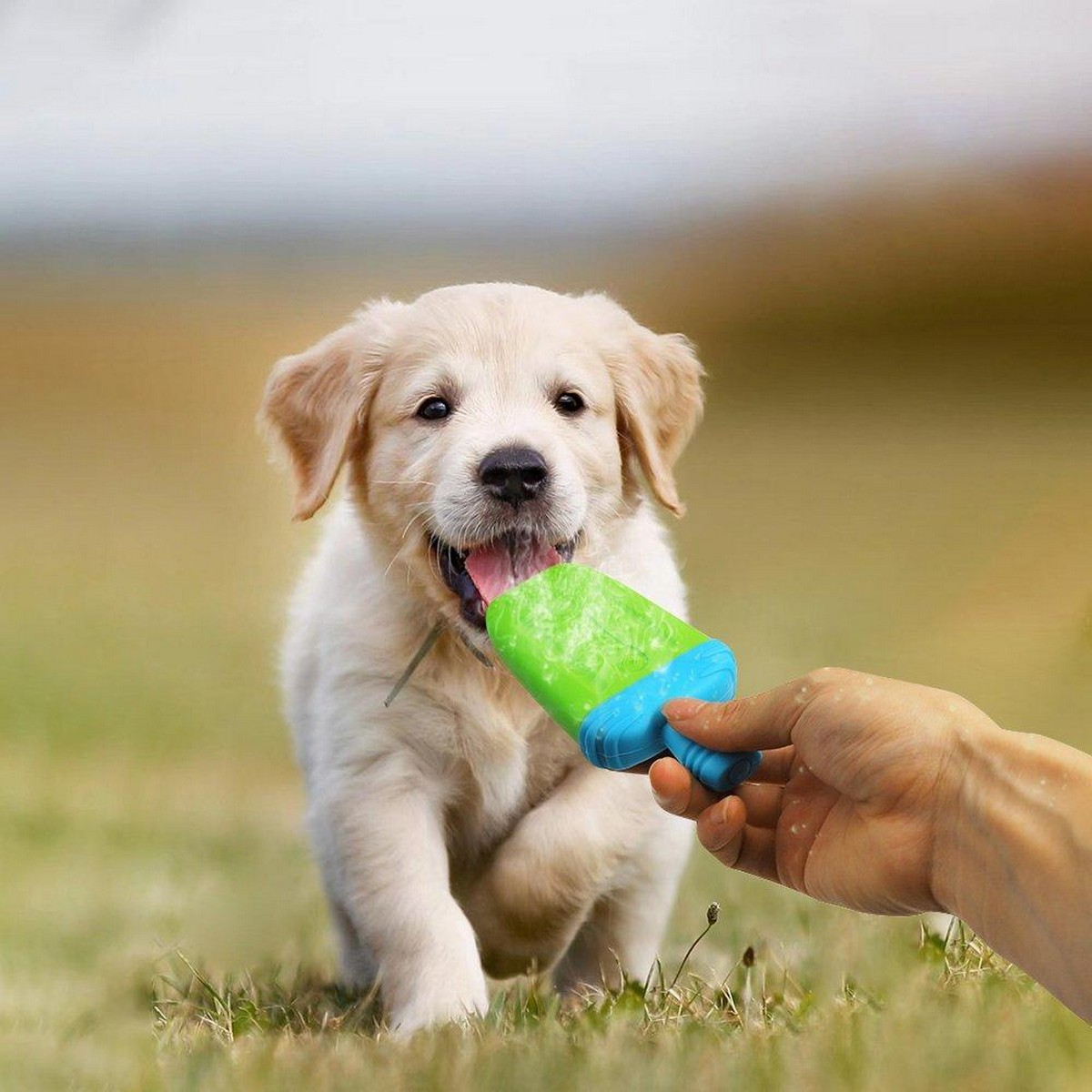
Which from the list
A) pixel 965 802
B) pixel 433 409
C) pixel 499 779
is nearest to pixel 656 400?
pixel 433 409

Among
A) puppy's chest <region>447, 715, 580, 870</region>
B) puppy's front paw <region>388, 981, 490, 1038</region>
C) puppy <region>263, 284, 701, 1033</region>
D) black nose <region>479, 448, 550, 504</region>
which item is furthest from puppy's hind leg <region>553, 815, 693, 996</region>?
black nose <region>479, 448, 550, 504</region>

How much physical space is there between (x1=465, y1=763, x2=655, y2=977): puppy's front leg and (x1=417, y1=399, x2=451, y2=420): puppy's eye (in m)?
0.80

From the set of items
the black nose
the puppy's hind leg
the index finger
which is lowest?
the puppy's hind leg

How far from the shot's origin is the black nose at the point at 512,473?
2852 millimetres

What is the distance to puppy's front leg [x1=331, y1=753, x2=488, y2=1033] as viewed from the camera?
273cm

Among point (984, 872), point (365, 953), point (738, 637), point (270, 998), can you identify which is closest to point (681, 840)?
point (365, 953)

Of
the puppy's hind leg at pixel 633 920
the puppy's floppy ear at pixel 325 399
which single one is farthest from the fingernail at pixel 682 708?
the puppy's floppy ear at pixel 325 399

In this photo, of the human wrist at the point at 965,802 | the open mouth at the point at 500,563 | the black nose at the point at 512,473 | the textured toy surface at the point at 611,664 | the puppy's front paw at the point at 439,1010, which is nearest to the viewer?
the human wrist at the point at 965,802

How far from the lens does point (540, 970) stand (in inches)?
125

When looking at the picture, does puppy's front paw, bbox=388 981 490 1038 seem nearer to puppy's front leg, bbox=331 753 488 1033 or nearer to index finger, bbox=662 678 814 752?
puppy's front leg, bbox=331 753 488 1033

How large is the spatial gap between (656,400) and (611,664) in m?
1.10

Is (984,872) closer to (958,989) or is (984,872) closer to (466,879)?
(958,989)

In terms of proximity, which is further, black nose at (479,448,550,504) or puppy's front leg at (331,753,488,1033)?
black nose at (479,448,550,504)

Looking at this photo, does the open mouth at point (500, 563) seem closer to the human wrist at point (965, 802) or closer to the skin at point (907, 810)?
the skin at point (907, 810)
